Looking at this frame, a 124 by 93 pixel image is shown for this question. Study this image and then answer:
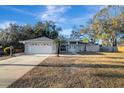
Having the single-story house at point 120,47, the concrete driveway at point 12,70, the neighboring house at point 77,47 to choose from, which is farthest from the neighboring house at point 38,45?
the single-story house at point 120,47

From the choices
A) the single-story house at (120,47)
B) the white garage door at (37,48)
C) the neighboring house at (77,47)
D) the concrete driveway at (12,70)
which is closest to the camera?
the concrete driveway at (12,70)

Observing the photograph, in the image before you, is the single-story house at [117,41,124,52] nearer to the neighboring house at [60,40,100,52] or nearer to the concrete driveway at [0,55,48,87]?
the neighboring house at [60,40,100,52]

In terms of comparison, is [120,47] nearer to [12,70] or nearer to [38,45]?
[38,45]

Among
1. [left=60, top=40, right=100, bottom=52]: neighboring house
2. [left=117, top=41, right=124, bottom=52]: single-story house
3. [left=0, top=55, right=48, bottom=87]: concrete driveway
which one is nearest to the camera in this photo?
[left=0, top=55, right=48, bottom=87]: concrete driveway

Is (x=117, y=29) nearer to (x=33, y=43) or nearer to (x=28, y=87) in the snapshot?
(x=33, y=43)

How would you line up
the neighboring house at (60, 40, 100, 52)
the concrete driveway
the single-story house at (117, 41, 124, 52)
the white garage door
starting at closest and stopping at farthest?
the concrete driveway
the white garage door
the neighboring house at (60, 40, 100, 52)
the single-story house at (117, 41, 124, 52)

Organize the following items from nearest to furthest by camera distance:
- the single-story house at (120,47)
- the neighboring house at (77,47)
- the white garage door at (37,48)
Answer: the white garage door at (37,48) < the neighboring house at (77,47) < the single-story house at (120,47)

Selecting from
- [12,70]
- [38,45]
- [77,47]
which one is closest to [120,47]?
[77,47]

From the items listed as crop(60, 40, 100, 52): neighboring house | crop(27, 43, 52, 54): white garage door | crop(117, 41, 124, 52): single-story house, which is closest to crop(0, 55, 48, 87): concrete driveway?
crop(27, 43, 52, 54): white garage door

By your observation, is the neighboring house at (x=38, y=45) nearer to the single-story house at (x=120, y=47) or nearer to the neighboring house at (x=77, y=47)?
the neighboring house at (x=77, y=47)

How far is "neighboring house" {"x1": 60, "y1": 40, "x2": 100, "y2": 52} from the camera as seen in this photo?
126ft

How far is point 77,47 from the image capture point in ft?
133

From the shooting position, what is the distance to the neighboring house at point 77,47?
38.3 metres
